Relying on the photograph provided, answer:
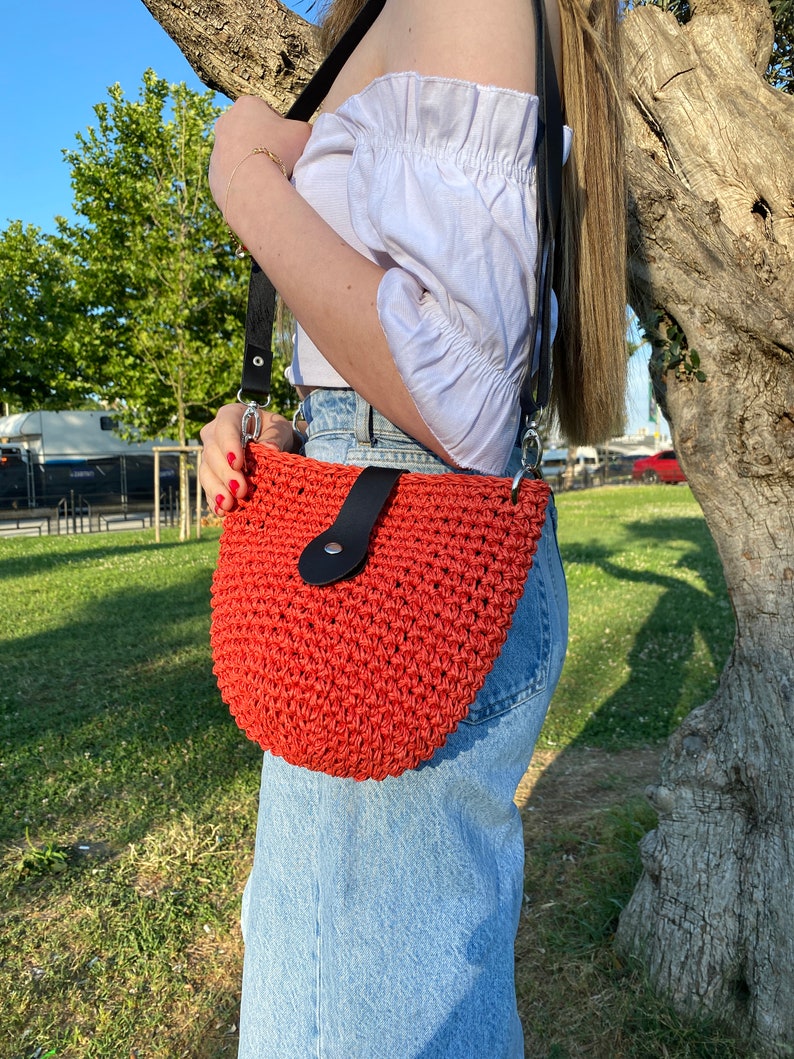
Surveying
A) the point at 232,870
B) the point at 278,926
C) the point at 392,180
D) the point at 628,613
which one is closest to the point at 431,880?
the point at 278,926

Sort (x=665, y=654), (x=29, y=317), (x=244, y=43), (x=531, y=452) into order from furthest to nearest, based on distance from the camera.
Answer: (x=29, y=317), (x=665, y=654), (x=244, y=43), (x=531, y=452)

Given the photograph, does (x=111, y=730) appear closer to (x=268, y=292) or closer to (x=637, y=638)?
(x=268, y=292)

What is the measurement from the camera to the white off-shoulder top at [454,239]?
1.04 metres

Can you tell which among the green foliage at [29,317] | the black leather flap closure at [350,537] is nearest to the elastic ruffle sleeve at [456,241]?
the black leather flap closure at [350,537]

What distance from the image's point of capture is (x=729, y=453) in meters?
2.43

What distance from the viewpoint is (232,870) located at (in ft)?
11.6

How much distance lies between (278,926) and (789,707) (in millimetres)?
1725

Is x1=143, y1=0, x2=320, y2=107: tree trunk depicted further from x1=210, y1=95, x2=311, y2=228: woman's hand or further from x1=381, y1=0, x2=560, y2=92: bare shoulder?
x1=381, y1=0, x2=560, y2=92: bare shoulder

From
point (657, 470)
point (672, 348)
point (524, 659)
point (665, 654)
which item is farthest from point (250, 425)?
point (657, 470)

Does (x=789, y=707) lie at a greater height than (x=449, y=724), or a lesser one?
lesser

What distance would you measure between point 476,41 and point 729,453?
5.46 feet

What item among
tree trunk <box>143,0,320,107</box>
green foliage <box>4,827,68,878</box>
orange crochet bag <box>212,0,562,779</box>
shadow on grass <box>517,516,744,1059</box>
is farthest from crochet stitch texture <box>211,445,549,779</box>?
green foliage <box>4,827,68,878</box>

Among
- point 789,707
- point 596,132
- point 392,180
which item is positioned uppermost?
point 596,132

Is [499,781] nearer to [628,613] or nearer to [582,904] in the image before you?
[582,904]
